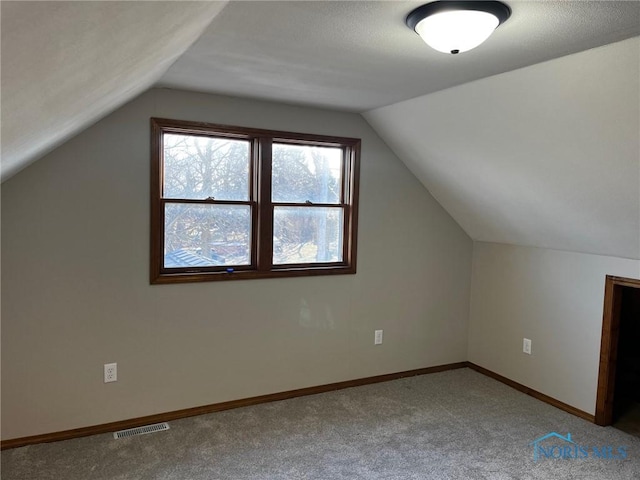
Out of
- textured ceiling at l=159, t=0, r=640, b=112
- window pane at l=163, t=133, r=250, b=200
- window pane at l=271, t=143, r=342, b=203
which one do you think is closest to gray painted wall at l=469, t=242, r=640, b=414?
window pane at l=271, t=143, r=342, b=203

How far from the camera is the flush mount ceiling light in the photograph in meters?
1.77

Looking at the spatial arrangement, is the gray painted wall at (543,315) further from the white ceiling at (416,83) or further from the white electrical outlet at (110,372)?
the white electrical outlet at (110,372)

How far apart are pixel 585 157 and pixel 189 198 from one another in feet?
8.11

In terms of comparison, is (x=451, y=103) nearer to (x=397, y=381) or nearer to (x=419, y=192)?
(x=419, y=192)

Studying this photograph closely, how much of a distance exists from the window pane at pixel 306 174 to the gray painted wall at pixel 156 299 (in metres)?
0.18

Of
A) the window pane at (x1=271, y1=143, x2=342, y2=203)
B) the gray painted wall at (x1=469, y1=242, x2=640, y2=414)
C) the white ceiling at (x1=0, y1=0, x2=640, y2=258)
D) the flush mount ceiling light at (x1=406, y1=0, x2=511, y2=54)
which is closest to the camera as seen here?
the white ceiling at (x1=0, y1=0, x2=640, y2=258)

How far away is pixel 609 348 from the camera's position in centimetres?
336

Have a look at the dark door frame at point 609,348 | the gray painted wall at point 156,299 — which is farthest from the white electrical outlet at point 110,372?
the dark door frame at point 609,348

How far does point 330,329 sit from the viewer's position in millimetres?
3900

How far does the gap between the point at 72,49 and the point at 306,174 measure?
2.81m

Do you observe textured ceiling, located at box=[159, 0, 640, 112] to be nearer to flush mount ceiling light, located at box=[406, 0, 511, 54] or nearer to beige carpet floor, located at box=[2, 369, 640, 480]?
flush mount ceiling light, located at box=[406, 0, 511, 54]

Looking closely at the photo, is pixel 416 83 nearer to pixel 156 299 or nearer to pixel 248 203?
pixel 248 203

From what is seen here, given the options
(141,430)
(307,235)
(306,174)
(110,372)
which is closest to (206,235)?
(307,235)

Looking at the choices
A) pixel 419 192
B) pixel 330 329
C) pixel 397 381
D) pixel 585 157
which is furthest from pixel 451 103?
pixel 397 381
